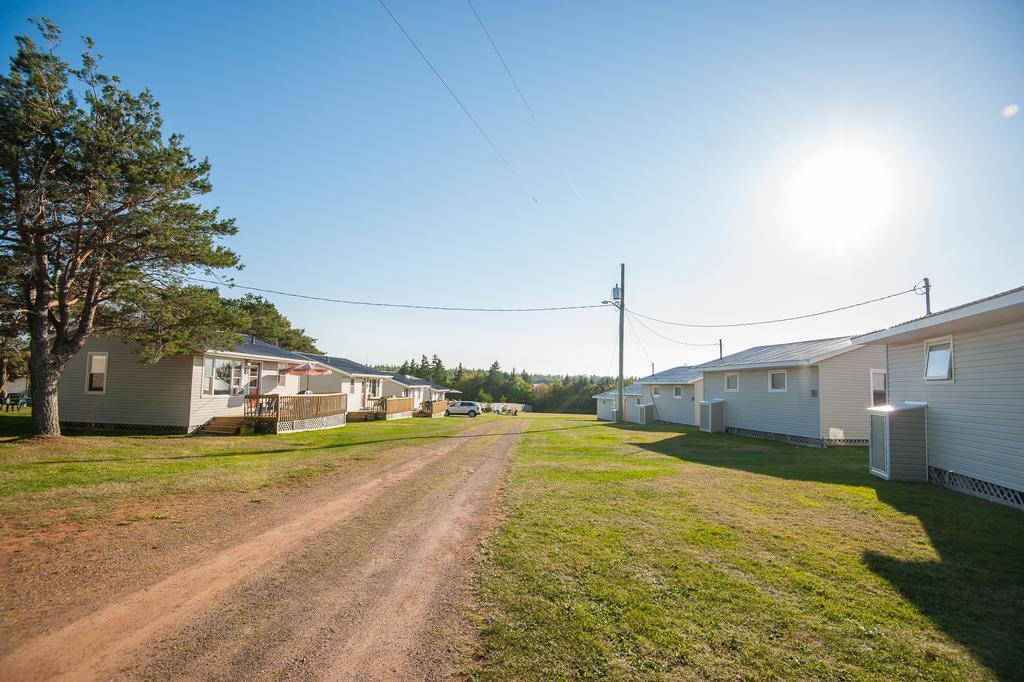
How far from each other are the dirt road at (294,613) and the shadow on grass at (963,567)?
4.14 m

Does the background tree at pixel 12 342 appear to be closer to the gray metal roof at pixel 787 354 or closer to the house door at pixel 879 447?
the house door at pixel 879 447

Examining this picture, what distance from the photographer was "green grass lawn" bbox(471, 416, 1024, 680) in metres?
3.35

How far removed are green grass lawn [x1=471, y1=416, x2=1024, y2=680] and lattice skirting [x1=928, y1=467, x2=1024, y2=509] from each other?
316 millimetres

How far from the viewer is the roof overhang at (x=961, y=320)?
741 centimetres

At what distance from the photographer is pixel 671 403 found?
32406mm

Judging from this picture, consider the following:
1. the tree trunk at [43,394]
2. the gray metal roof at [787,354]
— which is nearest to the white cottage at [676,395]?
the gray metal roof at [787,354]

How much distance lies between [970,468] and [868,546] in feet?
18.9

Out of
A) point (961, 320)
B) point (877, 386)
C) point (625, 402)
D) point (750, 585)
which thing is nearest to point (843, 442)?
point (877, 386)

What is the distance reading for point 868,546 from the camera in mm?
5883

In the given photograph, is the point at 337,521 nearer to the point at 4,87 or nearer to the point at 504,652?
the point at 504,652

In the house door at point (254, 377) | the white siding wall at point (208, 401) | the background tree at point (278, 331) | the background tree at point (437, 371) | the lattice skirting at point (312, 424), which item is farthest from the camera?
the background tree at point (437, 371)

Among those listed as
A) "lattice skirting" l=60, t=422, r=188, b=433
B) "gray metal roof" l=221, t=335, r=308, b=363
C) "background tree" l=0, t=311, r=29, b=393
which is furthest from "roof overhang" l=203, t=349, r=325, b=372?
"background tree" l=0, t=311, r=29, b=393

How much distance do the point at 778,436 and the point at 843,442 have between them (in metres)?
2.42

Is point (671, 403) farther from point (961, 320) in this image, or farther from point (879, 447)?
point (961, 320)
